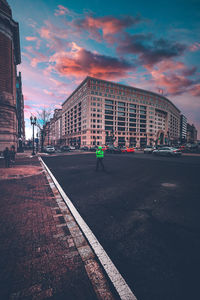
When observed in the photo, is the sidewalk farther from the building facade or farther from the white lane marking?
the building facade

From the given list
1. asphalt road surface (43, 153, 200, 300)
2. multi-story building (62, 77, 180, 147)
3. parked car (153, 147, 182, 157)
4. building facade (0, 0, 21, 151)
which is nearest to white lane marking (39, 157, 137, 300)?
asphalt road surface (43, 153, 200, 300)

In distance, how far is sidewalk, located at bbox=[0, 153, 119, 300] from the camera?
1.71 metres

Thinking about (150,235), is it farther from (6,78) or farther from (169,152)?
(6,78)

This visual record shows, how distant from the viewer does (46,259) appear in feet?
7.31

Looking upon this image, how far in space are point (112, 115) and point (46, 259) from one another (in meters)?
74.9

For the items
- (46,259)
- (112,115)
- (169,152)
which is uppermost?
(112,115)

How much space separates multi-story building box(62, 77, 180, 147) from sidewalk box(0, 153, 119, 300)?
53.2m

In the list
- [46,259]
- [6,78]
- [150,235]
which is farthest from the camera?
[6,78]

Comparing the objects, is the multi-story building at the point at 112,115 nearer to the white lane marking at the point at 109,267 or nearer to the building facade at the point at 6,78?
the building facade at the point at 6,78

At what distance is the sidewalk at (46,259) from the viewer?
1.71 m

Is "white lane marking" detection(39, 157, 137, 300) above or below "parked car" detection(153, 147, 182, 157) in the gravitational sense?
below

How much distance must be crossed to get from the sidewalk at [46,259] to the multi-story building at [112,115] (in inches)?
2096

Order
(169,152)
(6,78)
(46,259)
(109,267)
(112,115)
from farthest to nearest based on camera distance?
(112,115) → (169,152) → (6,78) → (46,259) → (109,267)

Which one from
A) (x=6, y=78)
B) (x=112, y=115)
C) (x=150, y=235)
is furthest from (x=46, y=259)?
(x=112, y=115)
